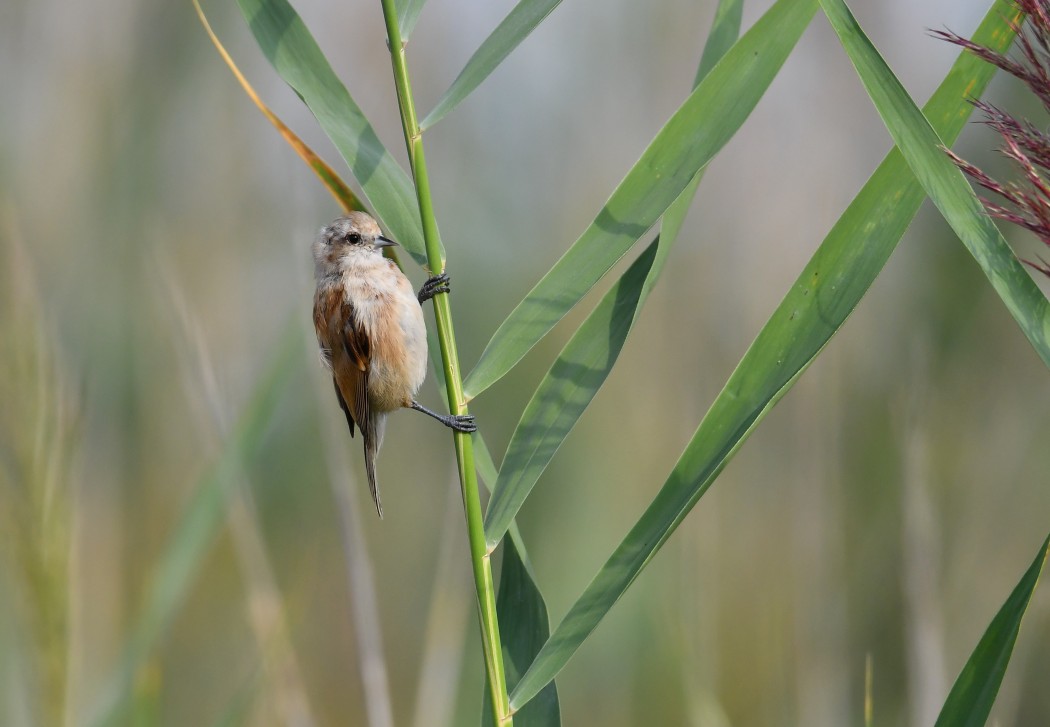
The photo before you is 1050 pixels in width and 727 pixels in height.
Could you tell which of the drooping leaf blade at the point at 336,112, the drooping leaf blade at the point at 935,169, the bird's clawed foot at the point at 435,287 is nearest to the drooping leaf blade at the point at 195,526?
the bird's clawed foot at the point at 435,287

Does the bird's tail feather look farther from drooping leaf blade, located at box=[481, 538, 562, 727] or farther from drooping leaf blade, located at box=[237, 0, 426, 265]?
drooping leaf blade, located at box=[237, 0, 426, 265]

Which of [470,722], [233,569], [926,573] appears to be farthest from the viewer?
[233,569]

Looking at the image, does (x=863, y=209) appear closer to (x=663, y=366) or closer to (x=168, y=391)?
(x=663, y=366)

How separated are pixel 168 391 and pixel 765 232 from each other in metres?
2.17

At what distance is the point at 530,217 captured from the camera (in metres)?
3.53

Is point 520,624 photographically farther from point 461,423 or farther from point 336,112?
point 336,112

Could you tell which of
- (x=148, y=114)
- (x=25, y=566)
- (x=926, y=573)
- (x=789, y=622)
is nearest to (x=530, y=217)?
(x=148, y=114)

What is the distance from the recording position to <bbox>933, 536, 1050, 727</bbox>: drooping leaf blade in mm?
1034

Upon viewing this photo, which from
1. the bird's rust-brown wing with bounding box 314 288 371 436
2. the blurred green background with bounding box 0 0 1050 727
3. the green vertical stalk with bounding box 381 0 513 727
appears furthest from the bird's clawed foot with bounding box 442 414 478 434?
the blurred green background with bounding box 0 0 1050 727

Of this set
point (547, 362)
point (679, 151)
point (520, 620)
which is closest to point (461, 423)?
point (520, 620)

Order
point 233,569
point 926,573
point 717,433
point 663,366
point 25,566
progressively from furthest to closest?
point 233,569, point 663,366, point 926,573, point 25,566, point 717,433

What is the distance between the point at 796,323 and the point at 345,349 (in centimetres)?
129

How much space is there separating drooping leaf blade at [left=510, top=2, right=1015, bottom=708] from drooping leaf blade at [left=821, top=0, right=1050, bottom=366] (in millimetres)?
30

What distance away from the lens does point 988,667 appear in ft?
3.50
